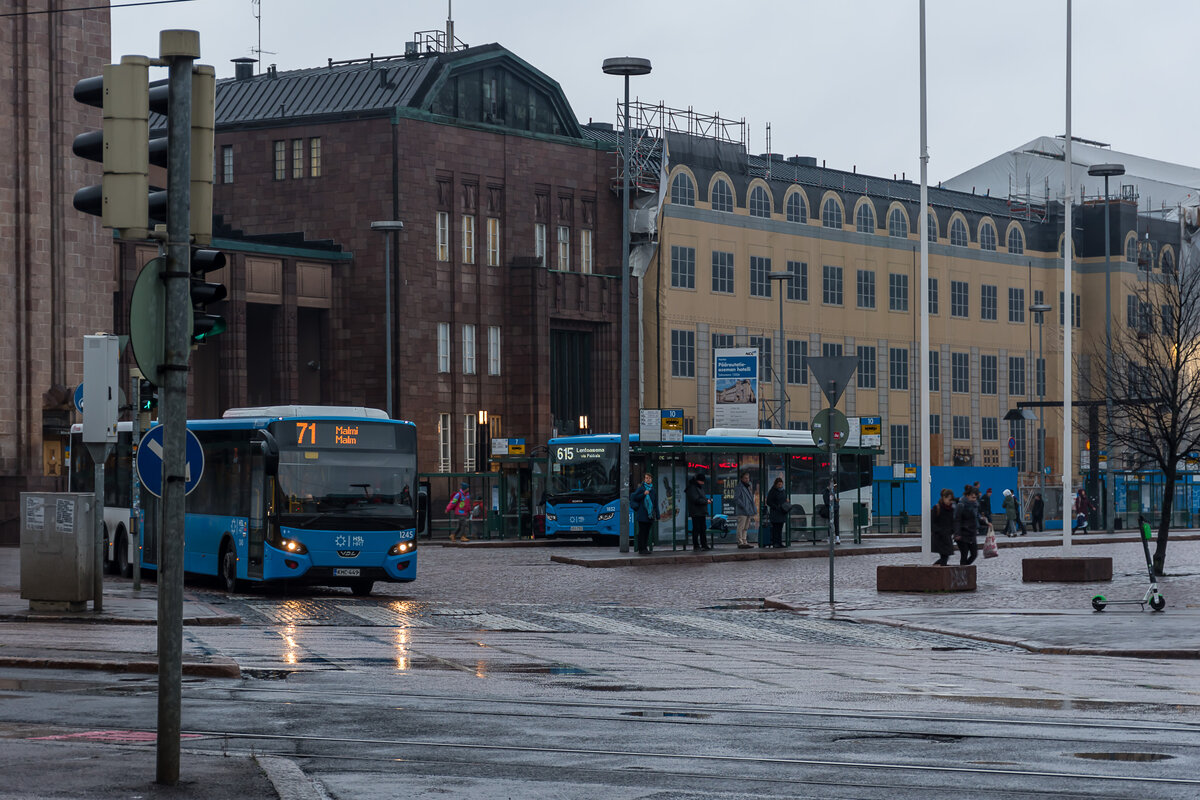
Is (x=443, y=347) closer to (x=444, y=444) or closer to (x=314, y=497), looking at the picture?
(x=444, y=444)

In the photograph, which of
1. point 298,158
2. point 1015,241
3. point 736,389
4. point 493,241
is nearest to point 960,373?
point 1015,241

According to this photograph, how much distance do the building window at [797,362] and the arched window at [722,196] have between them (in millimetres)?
6887

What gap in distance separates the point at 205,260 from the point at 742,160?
69965 mm

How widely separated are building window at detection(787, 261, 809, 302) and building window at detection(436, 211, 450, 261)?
17.7 metres

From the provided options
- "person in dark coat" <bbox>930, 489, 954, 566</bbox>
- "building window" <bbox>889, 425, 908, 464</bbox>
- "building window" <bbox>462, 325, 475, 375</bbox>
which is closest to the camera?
"person in dark coat" <bbox>930, 489, 954, 566</bbox>

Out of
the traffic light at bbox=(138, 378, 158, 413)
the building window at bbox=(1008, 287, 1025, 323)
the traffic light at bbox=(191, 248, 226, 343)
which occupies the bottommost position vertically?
the traffic light at bbox=(138, 378, 158, 413)

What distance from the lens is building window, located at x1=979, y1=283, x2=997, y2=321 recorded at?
89250 mm

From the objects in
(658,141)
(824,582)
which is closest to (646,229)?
(658,141)

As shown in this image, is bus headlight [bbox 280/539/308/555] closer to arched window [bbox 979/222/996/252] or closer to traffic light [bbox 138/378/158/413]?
traffic light [bbox 138/378/158/413]

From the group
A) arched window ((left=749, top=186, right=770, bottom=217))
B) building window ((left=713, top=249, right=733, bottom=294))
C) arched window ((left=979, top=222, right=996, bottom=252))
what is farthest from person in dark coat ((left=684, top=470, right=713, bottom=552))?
arched window ((left=979, top=222, right=996, bottom=252))

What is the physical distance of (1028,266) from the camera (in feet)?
301

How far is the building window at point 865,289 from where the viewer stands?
83.8m

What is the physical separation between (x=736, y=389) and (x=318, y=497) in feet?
71.6

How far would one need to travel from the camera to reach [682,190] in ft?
247
